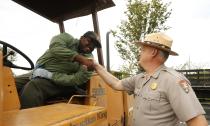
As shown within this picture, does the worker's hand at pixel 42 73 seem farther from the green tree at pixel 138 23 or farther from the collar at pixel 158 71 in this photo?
the green tree at pixel 138 23

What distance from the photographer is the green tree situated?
59.3 feet

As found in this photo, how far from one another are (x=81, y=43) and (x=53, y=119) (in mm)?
1772

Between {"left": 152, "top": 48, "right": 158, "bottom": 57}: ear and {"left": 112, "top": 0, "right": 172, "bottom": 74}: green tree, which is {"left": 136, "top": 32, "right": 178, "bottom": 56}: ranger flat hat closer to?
{"left": 152, "top": 48, "right": 158, "bottom": 57}: ear

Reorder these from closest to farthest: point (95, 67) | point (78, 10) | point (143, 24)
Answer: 1. point (95, 67)
2. point (78, 10)
3. point (143, 24)

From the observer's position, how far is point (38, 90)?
390 centimetres

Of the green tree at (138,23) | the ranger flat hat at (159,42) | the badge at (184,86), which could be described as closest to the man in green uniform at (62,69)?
the ranger flat hat at (159,42)

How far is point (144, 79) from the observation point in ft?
10.7

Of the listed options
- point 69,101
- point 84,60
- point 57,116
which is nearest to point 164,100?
point 57,116

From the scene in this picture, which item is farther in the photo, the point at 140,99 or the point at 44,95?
the point at 44,95

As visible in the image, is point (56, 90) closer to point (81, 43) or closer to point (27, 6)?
point (81, 43)

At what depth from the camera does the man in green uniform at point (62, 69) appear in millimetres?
4000

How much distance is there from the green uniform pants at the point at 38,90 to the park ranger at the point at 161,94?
3.49 ft

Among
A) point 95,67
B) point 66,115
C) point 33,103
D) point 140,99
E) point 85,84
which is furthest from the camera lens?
point 85,84

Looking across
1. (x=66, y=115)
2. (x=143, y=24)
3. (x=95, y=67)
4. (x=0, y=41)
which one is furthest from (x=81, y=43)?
(x=143, y=24)
